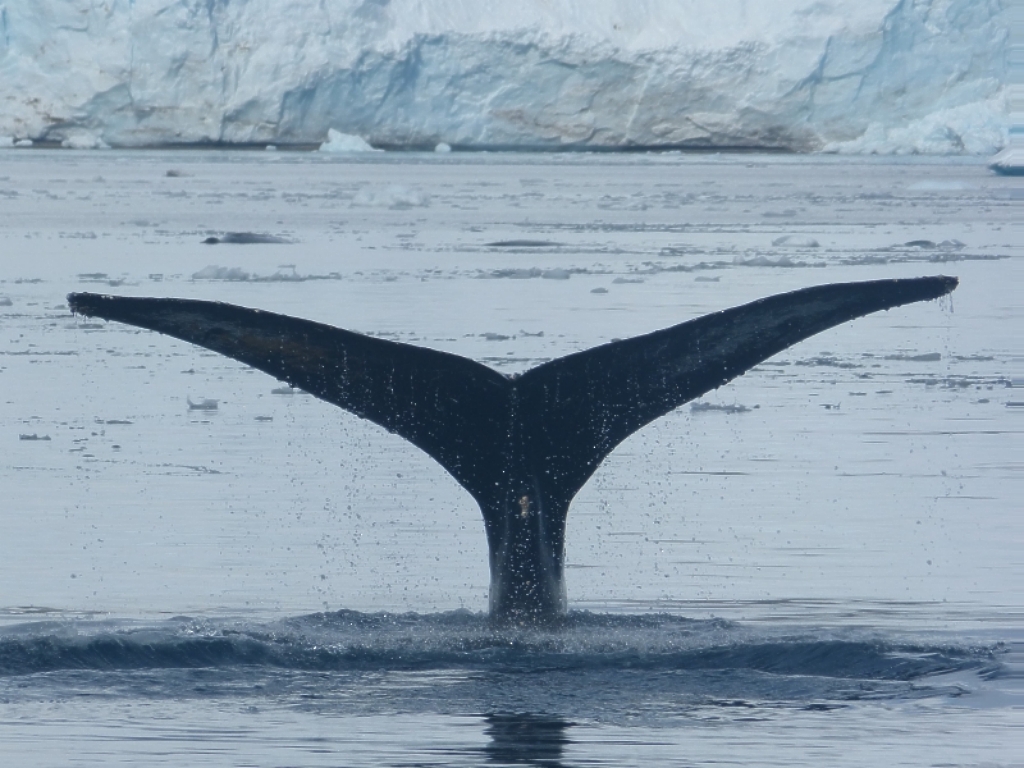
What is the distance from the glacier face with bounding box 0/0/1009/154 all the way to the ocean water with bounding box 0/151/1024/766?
3709cm

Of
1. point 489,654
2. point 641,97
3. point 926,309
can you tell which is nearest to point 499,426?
point 489,654

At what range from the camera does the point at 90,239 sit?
2752 centimetres

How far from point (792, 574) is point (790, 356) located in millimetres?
8223

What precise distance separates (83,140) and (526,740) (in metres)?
62.9

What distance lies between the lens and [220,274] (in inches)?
790

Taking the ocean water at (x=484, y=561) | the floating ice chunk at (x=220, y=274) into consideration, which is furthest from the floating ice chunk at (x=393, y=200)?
the ocean water at (x=484, y=561)

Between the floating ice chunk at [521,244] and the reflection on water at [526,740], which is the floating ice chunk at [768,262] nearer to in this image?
the floating ice chunk at [521,244]

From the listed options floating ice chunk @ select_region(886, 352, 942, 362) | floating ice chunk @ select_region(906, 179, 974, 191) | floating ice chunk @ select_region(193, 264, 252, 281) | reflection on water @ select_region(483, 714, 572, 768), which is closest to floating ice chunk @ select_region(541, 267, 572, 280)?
floating ice chunk @ select_region(193, 264, 252, 281)

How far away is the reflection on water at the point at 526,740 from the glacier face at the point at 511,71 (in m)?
49.1

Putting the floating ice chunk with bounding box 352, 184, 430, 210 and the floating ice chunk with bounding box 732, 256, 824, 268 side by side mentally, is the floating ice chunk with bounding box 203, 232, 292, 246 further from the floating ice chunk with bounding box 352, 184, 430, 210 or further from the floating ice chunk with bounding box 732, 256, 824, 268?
the floating ice chunk with bounding box 352, 184, 430, 210

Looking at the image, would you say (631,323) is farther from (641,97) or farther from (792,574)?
(641,97)

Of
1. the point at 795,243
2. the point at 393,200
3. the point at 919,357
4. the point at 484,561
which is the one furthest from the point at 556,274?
the point at 393,200

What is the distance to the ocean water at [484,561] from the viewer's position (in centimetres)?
462

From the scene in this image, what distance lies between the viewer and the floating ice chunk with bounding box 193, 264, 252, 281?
19.9 meters
